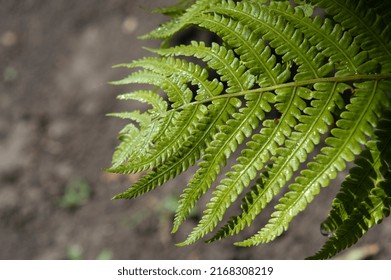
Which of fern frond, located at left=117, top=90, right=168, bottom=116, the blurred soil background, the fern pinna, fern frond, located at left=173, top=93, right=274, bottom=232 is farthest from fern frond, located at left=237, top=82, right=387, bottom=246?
the blurred soil background

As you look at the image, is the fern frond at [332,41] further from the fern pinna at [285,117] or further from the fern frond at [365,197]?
the fern frond at [365,197]

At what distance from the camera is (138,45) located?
463cm

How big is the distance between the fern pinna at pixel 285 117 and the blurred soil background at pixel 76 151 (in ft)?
7.21

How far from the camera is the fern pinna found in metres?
1.35

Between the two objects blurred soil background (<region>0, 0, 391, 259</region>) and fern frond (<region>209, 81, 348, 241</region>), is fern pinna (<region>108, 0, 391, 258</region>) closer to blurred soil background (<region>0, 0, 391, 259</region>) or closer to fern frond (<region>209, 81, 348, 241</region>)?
fern frond (<region>209, 81, 348, 241</region>)

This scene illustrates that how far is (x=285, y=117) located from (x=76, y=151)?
348 cm

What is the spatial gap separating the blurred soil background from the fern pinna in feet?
7.21

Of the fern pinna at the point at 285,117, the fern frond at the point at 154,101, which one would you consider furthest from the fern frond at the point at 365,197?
the fern frond at the point at 154,101

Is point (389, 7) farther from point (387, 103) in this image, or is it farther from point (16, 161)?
point (16, 161)

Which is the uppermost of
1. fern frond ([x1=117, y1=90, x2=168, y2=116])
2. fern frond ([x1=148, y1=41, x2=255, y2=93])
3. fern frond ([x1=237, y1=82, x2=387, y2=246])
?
fern frond ([x1=148, y1=41, x2=255, y2=93])

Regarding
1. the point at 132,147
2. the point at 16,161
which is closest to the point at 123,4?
the point at 16,161

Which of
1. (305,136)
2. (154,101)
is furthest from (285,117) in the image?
(154,101)

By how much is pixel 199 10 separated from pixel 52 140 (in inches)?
136

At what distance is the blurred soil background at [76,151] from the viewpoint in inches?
157
